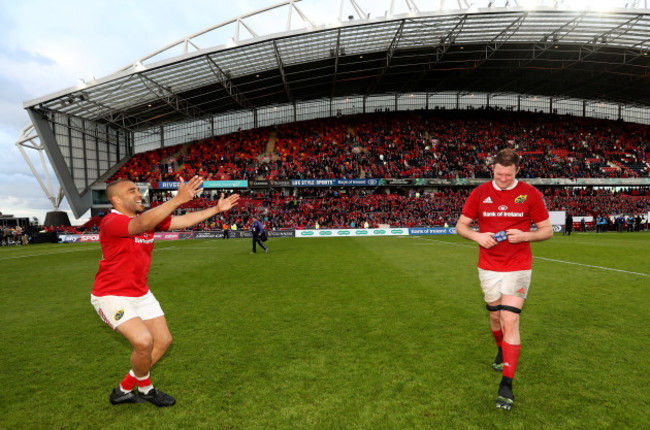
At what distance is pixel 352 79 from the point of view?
137ft

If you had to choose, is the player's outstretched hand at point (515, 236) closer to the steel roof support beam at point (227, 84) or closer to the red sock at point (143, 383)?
the red sock at point (143, 383)

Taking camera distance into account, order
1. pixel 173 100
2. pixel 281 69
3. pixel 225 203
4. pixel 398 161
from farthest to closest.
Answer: pixel 398 161
pixel 173 100
pixel 281 69
pixel 225 203

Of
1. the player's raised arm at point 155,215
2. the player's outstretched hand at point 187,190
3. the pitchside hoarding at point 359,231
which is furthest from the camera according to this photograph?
the pitchside hoarding at point 359,231

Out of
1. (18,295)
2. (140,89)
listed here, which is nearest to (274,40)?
(140,89)

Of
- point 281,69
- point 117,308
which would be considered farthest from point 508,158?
point 281,69

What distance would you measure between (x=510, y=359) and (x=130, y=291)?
12.7 feet

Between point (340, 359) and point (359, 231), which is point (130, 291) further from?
point (359, 231)

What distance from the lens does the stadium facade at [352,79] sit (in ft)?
96.7

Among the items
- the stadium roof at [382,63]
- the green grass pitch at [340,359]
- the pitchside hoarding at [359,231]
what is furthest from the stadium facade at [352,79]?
the green grass pitch at [340,359]

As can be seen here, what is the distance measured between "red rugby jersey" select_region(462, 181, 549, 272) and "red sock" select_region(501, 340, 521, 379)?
782 millimetres

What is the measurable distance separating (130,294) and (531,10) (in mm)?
33254

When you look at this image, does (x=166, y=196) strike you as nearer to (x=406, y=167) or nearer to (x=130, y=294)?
(x=406, y=167)

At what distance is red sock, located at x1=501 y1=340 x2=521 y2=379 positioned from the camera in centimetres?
371

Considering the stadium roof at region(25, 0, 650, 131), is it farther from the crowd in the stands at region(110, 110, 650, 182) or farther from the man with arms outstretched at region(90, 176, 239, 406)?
the man with arms outstretched at region(90, 176, 239, 406)
